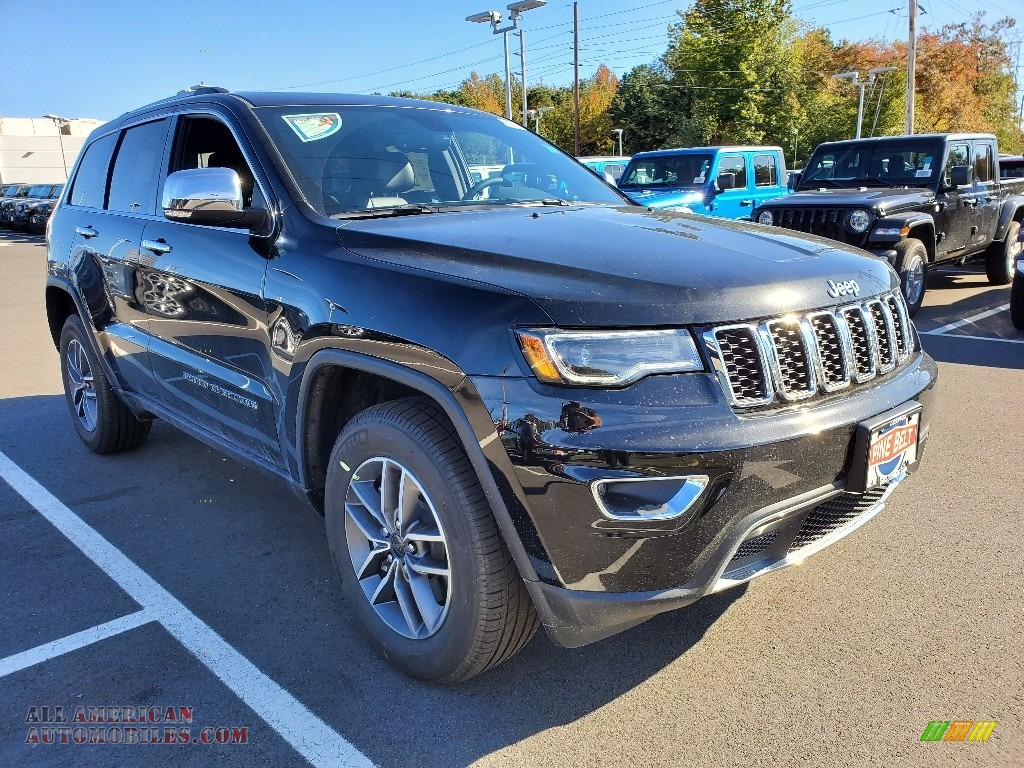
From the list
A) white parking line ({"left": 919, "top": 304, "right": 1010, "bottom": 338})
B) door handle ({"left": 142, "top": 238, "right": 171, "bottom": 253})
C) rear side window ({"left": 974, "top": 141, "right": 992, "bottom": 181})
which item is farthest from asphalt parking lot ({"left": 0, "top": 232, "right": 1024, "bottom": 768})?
rear side window ({"left": 974, "top": 141, "right": 992, "bottom": 181})

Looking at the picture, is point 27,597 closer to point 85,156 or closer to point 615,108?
point 85,156

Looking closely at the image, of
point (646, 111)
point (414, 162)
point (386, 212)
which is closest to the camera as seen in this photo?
point (386, 212)

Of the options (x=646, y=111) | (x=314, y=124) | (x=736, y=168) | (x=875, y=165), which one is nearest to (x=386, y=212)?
(x=314, y=124)

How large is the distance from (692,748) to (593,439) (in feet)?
3.26

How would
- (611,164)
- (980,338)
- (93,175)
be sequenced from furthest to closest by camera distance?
(611,164)
(980,338)
(93,175)

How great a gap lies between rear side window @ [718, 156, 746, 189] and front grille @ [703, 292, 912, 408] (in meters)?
10.0

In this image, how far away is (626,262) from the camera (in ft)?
7.50

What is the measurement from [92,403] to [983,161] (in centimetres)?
1039

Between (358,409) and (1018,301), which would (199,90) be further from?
(1018,301)

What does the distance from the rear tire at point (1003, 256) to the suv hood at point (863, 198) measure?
2418 mm

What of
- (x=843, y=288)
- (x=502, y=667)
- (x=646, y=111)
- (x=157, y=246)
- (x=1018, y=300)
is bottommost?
(x=502, y=667)

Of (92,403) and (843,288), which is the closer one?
(843,288)

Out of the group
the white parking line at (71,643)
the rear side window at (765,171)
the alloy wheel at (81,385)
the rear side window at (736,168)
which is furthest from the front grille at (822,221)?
the white parking line at (71,643)

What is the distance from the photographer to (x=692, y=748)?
2275 mm
